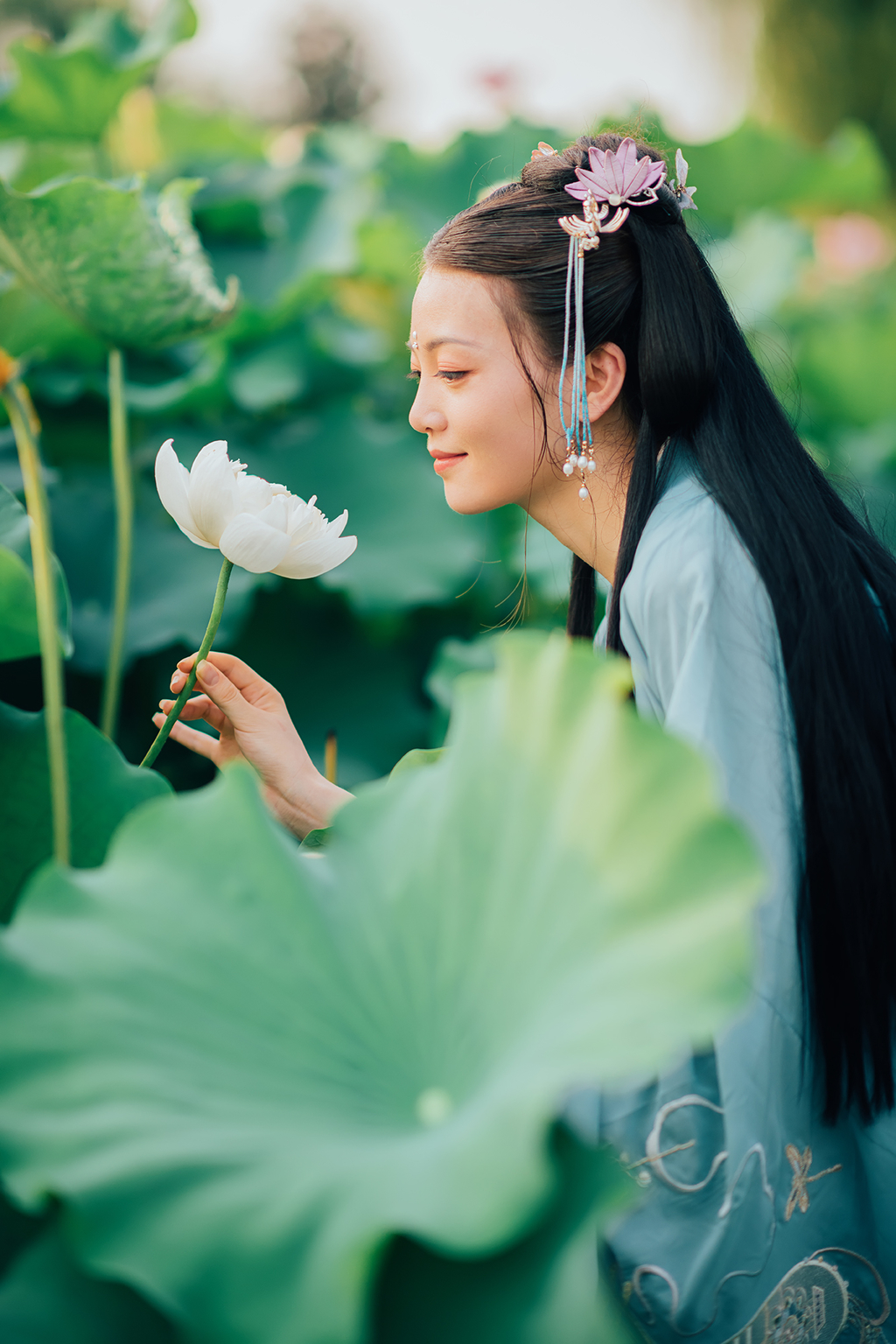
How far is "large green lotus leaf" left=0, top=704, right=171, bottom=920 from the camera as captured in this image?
729mm

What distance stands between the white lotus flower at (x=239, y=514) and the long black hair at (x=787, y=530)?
219 mm

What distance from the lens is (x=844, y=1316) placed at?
0.72 meters

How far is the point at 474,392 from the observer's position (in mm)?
809

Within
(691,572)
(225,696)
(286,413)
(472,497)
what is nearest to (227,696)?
(225,696)

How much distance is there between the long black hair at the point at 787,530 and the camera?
0.69 m

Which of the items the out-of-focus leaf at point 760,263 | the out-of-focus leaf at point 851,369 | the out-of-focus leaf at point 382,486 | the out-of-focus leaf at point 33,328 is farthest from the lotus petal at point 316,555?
the out-of-focus leaf at point 851,369

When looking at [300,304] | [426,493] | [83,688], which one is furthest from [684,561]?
[300,304]

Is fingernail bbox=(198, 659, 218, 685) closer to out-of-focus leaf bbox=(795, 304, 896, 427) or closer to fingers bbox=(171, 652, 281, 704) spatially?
fingers bbox=(171, 652, 281, 704)

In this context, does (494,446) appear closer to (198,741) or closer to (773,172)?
(198,741)

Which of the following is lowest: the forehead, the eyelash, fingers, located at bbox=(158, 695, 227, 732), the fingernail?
fingers, located at bbox=(158, 695, 227, 732)

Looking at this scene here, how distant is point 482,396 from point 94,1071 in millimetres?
542

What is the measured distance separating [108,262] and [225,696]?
0.39 metres

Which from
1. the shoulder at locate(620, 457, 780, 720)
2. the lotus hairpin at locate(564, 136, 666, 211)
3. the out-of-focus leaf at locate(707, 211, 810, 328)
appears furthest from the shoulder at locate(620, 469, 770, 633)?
the out-of-focus leaf at locate(707, 211, 810, 328)

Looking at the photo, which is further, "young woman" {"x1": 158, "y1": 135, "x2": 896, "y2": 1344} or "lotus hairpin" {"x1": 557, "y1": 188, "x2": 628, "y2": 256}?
"lotus hairpin" {"x1": 557, "y1": 188, "x2": 628, "y2": 256}
